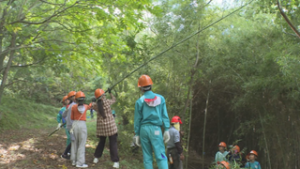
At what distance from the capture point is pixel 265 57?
17.5ft

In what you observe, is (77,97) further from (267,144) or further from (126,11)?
(267,144)

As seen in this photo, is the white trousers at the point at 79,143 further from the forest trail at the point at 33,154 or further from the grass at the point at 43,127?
the grass at the point at 43,127

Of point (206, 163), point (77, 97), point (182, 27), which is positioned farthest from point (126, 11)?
point (206, 163)

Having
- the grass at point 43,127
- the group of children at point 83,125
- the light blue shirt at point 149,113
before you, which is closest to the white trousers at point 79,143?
the group of children at point 83,125

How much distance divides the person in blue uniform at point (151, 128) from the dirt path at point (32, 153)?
5.81 feet

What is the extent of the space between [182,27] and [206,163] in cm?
603

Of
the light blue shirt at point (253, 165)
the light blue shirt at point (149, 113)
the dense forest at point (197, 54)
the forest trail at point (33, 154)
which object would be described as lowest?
the light blue shirt at point (253, 165)

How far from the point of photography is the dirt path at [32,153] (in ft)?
13.6

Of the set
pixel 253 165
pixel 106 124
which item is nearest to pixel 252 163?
pixel 253 165

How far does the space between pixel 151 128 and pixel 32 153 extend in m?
3.08

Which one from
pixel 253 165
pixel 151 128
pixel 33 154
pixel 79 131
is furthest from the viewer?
pixel 253 165

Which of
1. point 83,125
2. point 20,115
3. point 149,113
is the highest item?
point 149,113

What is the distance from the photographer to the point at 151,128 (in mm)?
3043

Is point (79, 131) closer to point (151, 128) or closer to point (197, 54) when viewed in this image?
point (151, 128)
